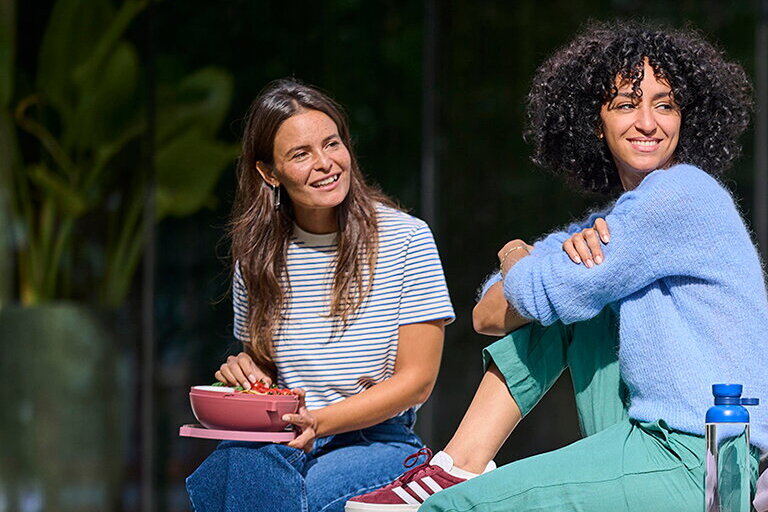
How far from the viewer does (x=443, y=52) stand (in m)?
5.80

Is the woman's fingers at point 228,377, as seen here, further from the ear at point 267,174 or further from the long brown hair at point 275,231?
the ear at point 267,174

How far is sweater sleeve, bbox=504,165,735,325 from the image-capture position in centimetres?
225

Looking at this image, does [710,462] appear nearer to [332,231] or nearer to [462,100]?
[332,231]

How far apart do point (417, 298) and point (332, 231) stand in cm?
28

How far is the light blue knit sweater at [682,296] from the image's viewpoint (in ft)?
7.33

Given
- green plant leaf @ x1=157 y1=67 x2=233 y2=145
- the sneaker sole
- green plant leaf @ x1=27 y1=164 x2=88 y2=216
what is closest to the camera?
the sneaker sole

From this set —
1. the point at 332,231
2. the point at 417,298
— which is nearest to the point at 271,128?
the point at 332,231

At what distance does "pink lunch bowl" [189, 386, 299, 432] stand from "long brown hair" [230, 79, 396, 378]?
33 centimetres

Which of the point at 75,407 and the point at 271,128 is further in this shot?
the point at 75,407

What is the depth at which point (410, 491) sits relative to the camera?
97.1 inches

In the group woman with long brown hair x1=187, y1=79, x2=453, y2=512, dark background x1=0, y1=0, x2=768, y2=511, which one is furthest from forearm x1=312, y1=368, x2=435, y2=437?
dark background x1=0, y1=0, x2=768, y2=511

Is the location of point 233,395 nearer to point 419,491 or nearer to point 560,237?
point 419,491

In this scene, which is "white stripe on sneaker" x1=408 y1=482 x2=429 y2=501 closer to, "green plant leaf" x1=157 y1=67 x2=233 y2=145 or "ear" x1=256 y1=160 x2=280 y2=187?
"ear" x1=256 y1=160 x2=280 y2=187

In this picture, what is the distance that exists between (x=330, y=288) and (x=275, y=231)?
21 centimetres
